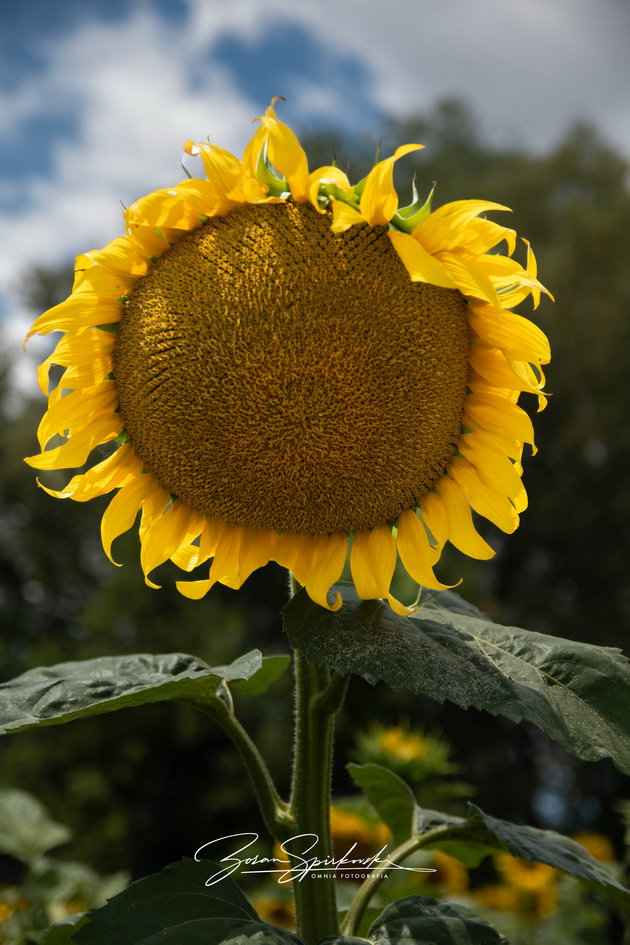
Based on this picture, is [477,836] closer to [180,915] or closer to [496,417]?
[180,915]

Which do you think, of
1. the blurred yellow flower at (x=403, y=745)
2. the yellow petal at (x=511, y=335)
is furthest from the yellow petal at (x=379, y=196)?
the blurred yellow flower at (x=403, y=745)

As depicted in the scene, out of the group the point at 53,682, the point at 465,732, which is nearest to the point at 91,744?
the point at 465,732

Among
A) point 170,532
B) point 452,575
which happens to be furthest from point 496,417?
point 452,575

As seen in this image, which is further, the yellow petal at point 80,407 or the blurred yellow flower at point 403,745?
the blurred yellow flower at point 403,745

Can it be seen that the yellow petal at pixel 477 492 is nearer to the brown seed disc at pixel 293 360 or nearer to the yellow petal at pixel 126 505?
the brown seed disc at pixel 293 360

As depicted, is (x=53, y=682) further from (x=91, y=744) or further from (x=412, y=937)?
(x=91, y=744)

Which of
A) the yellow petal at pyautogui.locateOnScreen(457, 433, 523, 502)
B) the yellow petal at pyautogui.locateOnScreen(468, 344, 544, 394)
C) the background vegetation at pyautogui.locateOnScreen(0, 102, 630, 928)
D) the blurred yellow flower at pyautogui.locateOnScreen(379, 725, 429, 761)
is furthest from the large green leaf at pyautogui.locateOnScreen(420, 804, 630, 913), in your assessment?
the background vegetation at pyautogui.locateOnScreen(0, 102, 630, 928)
